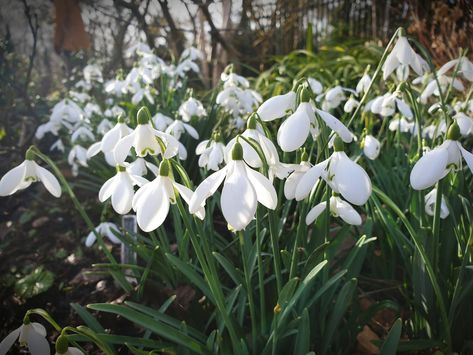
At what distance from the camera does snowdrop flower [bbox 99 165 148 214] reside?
79cm

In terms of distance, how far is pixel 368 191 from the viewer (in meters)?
0.64

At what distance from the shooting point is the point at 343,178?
2.16ft

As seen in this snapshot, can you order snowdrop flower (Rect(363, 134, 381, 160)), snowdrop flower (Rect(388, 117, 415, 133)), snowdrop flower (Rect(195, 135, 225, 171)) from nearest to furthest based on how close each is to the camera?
snowdrop flower (Rect(195, 135, 225, 171))
snowdrop flower (Rect(363, 134, 381, 160))
snowdrop flower (Rect(388, 117, 415, 133))

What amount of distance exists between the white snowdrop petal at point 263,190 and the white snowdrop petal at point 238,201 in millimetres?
18

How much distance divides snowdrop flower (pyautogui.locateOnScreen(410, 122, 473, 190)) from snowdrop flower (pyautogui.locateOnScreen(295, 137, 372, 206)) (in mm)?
86

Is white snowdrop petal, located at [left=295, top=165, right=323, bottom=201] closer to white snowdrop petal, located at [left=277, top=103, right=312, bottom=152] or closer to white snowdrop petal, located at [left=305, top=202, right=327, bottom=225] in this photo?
white snowdrop petal, located at [left=277, top=103, right=312, bottom=152]

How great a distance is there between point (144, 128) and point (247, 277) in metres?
0.35

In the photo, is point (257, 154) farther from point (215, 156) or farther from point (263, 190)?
point (215, 156)

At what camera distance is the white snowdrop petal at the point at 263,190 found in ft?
2.04

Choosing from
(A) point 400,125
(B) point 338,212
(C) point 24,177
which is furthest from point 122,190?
(A) point 400,125

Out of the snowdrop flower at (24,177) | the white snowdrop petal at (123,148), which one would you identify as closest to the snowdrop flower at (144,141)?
the white snowdrop petal at (123,148)

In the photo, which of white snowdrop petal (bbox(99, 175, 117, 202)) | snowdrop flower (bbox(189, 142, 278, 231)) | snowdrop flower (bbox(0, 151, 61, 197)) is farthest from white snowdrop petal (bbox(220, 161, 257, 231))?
snowdrop flower (bbox(0, 151, 61, 197))

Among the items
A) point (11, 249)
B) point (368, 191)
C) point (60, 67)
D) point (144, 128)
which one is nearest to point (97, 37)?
point (60, 67)

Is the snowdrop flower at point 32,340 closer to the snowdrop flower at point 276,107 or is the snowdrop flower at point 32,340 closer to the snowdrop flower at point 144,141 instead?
the snowdrop flower at point 144,141
